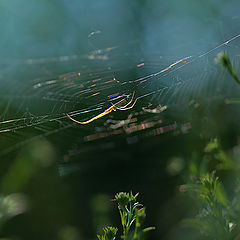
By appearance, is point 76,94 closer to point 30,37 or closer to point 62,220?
point 62,220

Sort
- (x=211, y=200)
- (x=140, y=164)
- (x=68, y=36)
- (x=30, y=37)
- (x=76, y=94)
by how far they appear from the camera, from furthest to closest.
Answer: (x=30, y=37), (x=68, y=36), (x=140, y=164), (x=76, y=94), (x=211, y=200)

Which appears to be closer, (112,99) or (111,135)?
(112,99)

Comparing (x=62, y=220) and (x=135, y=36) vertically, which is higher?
(x=135, y=36)

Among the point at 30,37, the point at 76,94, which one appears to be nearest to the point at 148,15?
the point at 30,37

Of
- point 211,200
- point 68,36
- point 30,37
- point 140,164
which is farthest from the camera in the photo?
point 30,37
